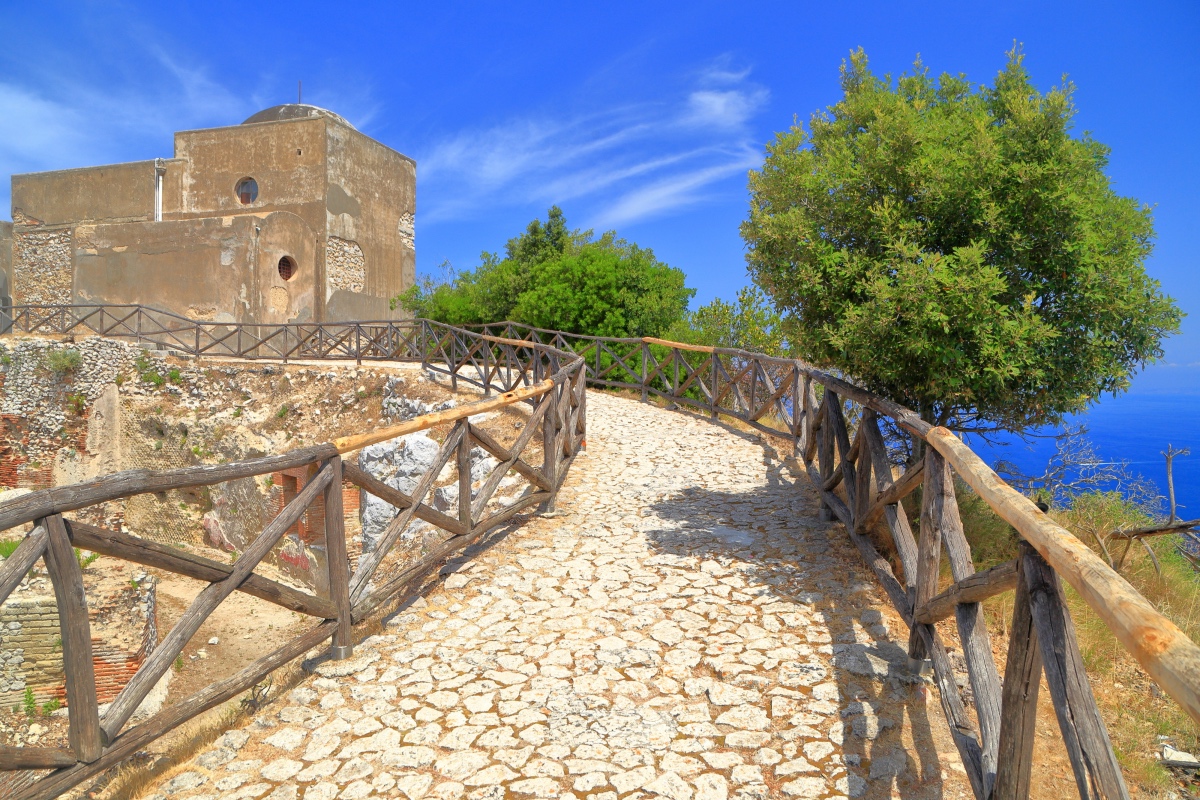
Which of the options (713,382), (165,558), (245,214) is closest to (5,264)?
(245,214)

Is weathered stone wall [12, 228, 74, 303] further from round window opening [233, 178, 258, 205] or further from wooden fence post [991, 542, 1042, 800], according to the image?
wooden fence post [991, 542, 1042, 800]

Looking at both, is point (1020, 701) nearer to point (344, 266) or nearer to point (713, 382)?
point (713, 382)

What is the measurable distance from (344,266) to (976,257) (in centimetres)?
2206

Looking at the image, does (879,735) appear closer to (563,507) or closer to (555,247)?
(563,507)

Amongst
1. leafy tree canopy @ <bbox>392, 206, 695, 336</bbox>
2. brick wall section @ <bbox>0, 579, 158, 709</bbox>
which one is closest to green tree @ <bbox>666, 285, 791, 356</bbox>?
leafy tree canopy @ <bbox>392, 206, 695, 336</bbox>

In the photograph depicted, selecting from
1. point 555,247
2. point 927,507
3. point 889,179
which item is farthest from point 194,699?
point 555,247

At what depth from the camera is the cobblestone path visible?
9.46ft

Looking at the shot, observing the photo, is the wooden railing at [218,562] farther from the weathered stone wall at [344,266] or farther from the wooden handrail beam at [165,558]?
the weathered stone wall at [344,266]

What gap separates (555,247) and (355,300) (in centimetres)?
821

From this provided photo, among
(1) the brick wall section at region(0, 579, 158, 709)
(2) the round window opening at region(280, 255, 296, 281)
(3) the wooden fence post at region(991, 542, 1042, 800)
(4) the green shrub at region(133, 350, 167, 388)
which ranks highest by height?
(2) the round window opening at region(280, 255, 296, 281)

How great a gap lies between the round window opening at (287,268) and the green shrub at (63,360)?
221 inches

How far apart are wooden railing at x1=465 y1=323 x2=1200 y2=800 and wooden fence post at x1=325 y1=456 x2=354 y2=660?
3.02m

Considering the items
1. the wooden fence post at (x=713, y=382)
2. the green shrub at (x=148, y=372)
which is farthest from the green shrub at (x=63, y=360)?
the wooden fence post at (x=713, y=382)

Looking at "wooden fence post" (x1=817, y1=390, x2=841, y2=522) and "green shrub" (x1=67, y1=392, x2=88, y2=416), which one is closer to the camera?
"wooden fence post" (x1=817, y1=390, x2=841, y2=522)
